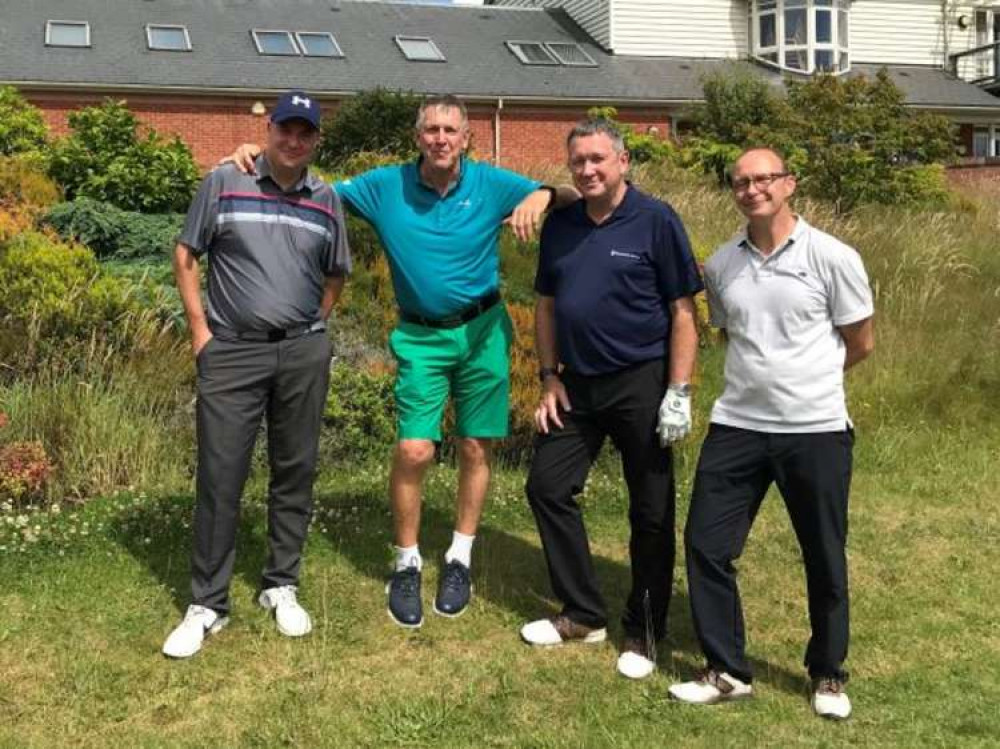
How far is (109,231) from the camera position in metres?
8.63

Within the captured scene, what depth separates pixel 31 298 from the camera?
21.0ft

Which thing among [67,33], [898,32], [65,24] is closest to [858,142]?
[898,32]

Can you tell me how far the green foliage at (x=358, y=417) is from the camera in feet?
21.2

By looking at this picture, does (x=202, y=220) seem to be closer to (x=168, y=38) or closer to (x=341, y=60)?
(x=341, y=60)

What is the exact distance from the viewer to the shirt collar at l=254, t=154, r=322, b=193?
398cm

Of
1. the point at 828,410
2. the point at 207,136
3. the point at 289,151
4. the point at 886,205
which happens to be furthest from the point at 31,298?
the point at 207,136

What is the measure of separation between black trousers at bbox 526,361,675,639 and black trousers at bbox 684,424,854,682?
11.1 inches

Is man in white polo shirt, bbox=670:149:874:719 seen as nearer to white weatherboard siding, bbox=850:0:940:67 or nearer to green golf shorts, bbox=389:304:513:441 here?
green golf shorts, bbox=389:304:513:441

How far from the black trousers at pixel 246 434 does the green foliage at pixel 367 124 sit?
14.0 m

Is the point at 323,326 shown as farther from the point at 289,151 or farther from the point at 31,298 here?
the point at 31,298

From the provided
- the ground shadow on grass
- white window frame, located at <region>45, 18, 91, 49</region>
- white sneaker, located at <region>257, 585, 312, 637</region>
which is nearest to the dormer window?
white window frame, located at <region>45, 18, 91, 49</region>

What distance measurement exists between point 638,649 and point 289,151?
233 centimetres

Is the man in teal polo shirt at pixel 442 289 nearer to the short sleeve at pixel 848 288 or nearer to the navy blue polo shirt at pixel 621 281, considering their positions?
the navy blue polo shirt at pixel 621 281

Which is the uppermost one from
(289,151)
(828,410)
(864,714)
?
(289,151)
